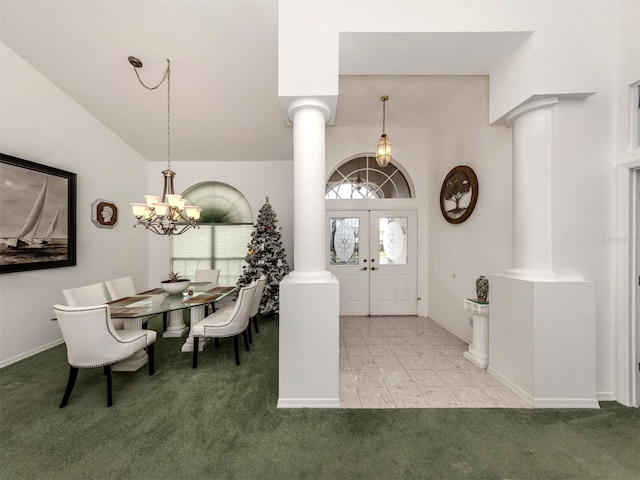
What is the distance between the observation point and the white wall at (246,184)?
544 centimetres

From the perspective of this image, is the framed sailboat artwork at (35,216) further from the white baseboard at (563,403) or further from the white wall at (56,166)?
the white baseboard at (563,403)

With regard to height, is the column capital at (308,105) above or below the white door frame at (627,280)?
above

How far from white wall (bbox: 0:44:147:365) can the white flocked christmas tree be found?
2.37 metres

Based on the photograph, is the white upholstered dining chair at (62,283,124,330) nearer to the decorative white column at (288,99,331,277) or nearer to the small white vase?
the small white vase

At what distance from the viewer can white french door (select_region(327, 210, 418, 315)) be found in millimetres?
4844

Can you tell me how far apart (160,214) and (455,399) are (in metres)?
3.62

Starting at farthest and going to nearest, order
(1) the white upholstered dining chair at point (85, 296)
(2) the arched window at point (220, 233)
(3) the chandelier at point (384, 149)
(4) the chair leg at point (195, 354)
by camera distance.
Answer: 1. (2) the arched window at point (220, 233)
2. (3) the chandelier at point (384, 149)
3. (4) the chair leg at point (195, 354)
4. (1) the white upholstered dining chair at point (85, 296)

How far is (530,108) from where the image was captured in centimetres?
233

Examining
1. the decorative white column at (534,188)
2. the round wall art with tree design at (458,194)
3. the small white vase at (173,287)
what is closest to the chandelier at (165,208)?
the small white vase at (173,287)

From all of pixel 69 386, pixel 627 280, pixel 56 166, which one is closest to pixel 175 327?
pixel 69 386

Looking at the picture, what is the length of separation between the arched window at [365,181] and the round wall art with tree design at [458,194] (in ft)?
3.04

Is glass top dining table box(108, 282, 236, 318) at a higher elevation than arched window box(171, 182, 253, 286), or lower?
lower

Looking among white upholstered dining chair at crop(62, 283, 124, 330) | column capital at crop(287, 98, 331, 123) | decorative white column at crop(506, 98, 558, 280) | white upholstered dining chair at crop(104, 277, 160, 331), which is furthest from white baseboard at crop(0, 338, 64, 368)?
decorative white column at crop(506, 98, 558, 280)

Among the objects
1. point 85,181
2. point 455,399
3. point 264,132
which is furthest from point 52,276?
point 455,399
